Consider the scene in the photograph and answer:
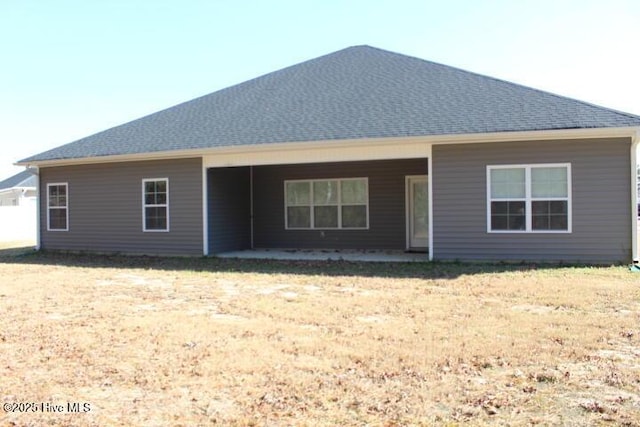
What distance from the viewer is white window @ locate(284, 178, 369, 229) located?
51.4 ft

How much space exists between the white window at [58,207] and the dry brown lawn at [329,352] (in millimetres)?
6727

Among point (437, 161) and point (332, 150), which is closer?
point (437, 161)

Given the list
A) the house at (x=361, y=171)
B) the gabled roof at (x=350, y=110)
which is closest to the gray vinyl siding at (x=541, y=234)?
the house at (x=361, y=171)

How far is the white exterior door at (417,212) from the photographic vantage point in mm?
15125

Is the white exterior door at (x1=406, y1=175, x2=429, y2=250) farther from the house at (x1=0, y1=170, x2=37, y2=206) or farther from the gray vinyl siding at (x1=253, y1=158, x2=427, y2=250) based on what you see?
the house at (x1=0, y1=170, x2=37, y2=206)

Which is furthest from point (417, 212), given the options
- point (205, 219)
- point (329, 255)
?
point (205, 219)

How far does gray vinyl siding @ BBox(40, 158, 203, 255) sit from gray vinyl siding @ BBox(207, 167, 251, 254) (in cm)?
43

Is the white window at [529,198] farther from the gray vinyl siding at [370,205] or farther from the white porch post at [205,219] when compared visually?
the white porch post at [205,219]

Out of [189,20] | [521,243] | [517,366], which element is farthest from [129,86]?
[517,366]

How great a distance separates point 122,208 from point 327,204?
5.55 meters

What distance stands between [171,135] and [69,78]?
1167 cm

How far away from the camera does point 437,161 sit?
12016 millimetres

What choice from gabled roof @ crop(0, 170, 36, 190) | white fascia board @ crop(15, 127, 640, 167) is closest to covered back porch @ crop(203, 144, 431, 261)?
white fascia board @ crop(15, 127, 640, 167)

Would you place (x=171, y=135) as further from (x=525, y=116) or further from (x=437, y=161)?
(x=525, y=116)
